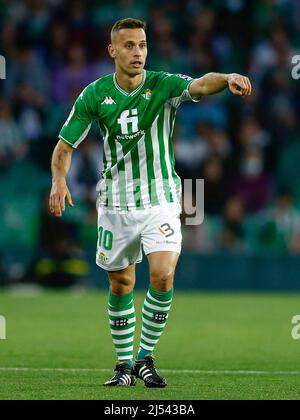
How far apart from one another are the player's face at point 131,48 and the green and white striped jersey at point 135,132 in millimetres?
169

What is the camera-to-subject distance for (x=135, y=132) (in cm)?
758

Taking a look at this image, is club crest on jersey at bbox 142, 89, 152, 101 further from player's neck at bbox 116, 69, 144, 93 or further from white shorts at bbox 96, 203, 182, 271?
white shorts at bbox 96, 203, 182, 271

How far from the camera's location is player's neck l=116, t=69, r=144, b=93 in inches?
301

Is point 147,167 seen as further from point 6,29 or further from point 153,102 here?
point 6,29

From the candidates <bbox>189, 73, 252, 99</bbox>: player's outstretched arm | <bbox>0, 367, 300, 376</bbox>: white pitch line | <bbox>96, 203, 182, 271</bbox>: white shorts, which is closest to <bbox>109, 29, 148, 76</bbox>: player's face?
<bbox>189, 73, 252, 99</bbox>: player's outstretched arm

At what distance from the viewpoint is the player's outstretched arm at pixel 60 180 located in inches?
286

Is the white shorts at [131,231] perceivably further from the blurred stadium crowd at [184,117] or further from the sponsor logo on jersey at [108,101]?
the blurred stadium crowd at [184,117]

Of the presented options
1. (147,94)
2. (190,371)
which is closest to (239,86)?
(147,94)

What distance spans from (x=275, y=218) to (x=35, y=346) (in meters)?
7.70

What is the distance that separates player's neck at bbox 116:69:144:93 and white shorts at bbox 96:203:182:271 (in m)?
0.84

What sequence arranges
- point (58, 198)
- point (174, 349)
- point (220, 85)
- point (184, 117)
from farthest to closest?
point (184, 117), point (174, 349), point (58, 198), point (220, 85)

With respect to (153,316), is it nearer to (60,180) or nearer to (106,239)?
(106,239)

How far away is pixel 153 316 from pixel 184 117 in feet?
36.2

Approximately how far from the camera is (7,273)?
17.0 metres
